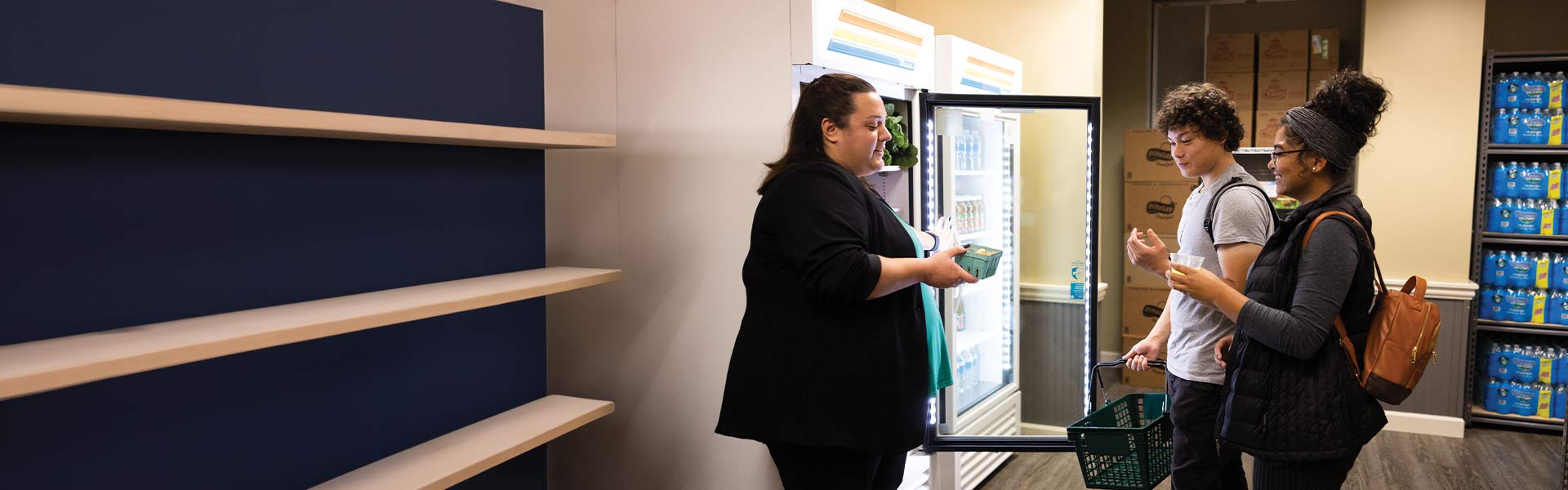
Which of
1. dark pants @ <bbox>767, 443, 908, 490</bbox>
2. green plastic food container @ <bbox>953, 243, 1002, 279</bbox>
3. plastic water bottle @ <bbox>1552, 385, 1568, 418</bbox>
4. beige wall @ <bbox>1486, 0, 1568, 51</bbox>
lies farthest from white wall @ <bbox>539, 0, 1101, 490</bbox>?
beige wall @ <bbox>1486, 0, 1568, 51</bbox>

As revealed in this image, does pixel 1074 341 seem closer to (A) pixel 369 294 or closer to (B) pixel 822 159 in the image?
(B) pixel 822 159

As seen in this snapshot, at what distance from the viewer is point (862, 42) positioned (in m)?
3.39

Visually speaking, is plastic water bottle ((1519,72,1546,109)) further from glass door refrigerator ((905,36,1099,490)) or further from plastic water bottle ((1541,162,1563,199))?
glass door refrigerator ((905,36,1099,490))

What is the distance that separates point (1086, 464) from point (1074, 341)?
5.60 ft

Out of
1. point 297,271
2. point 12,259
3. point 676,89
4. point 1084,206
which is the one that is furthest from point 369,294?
point 1084,206

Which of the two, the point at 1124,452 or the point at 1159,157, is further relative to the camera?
the point at 1159,157

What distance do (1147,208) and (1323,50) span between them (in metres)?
1.50

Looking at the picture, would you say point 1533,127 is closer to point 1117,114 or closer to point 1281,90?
point 1281,90

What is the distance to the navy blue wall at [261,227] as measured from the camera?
175cm

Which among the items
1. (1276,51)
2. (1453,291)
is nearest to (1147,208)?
(1276,51)

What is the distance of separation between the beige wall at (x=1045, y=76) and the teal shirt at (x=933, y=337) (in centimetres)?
176

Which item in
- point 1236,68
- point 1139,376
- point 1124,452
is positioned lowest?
point 1139,376

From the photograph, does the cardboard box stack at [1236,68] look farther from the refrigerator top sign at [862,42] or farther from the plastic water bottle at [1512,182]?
the refrigerator top sign at [862,42]

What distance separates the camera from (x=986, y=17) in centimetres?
532
